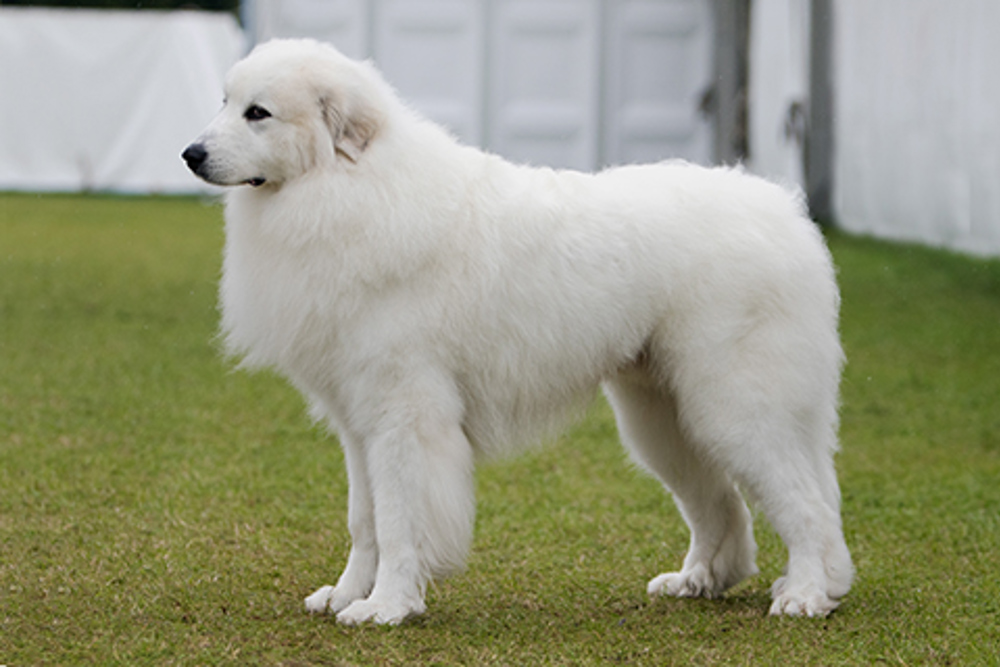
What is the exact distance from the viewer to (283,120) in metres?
3.76

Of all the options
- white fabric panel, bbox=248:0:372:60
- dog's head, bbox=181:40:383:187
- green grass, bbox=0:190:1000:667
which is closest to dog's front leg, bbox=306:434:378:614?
green grass, bbox=0:190:1000:667

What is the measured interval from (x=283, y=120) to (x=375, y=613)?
1.39 m

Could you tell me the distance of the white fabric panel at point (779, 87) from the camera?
50.0 ft

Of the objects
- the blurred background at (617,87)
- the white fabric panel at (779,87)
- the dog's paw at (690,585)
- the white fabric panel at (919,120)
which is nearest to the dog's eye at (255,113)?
the dog's paw at (690,585)

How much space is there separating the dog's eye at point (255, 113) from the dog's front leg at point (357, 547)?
3.13ft

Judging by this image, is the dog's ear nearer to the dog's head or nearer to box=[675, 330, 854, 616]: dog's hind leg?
the dog's head

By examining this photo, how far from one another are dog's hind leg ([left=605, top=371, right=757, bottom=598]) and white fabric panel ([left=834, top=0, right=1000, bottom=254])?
7.78 meters

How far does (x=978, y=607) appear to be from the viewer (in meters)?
4.03

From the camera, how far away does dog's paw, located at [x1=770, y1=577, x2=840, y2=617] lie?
3.90 m

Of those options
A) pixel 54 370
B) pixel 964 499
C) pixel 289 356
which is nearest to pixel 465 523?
pixel 289 356

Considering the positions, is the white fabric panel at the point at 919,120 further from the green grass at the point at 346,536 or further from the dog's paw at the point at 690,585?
the dog's paw at the point at 690,585

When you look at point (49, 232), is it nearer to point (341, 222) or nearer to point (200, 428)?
point (200, 428)

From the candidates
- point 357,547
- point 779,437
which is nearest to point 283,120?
point 357,547

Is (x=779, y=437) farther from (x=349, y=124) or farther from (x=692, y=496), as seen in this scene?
(x=349, y=124)
